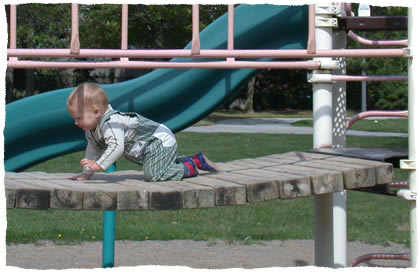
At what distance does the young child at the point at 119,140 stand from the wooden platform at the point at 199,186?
69 millimetres

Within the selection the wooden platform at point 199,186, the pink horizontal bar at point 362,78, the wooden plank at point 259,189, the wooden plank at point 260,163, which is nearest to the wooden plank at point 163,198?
the wooden platform at point 199,186

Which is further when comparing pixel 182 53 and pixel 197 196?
pixel 182 53

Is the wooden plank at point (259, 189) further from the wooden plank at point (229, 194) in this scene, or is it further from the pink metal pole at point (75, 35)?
the pink metal pole at point (75, 35)

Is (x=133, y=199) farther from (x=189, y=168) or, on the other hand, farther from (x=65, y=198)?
(x=189, y=168)

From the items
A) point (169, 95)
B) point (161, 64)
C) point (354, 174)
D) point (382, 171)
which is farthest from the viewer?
point (169, 95)

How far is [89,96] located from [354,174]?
107 centimetres

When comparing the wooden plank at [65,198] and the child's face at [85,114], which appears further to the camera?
the child's face at [85,114]

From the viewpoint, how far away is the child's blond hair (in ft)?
8.59

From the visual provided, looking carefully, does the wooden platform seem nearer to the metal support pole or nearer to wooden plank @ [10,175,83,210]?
wooden plank @ [10,175,83,210]

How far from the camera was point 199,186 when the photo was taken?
2.38 metres

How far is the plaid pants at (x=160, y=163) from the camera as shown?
2.67 m

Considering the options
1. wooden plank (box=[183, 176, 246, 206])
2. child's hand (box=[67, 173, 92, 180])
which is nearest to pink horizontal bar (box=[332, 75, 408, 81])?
wooden plank (box=[183, 176, 246, 206])

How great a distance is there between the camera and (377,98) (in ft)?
85.7

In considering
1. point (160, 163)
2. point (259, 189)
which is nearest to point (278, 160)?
point (160, 163)
